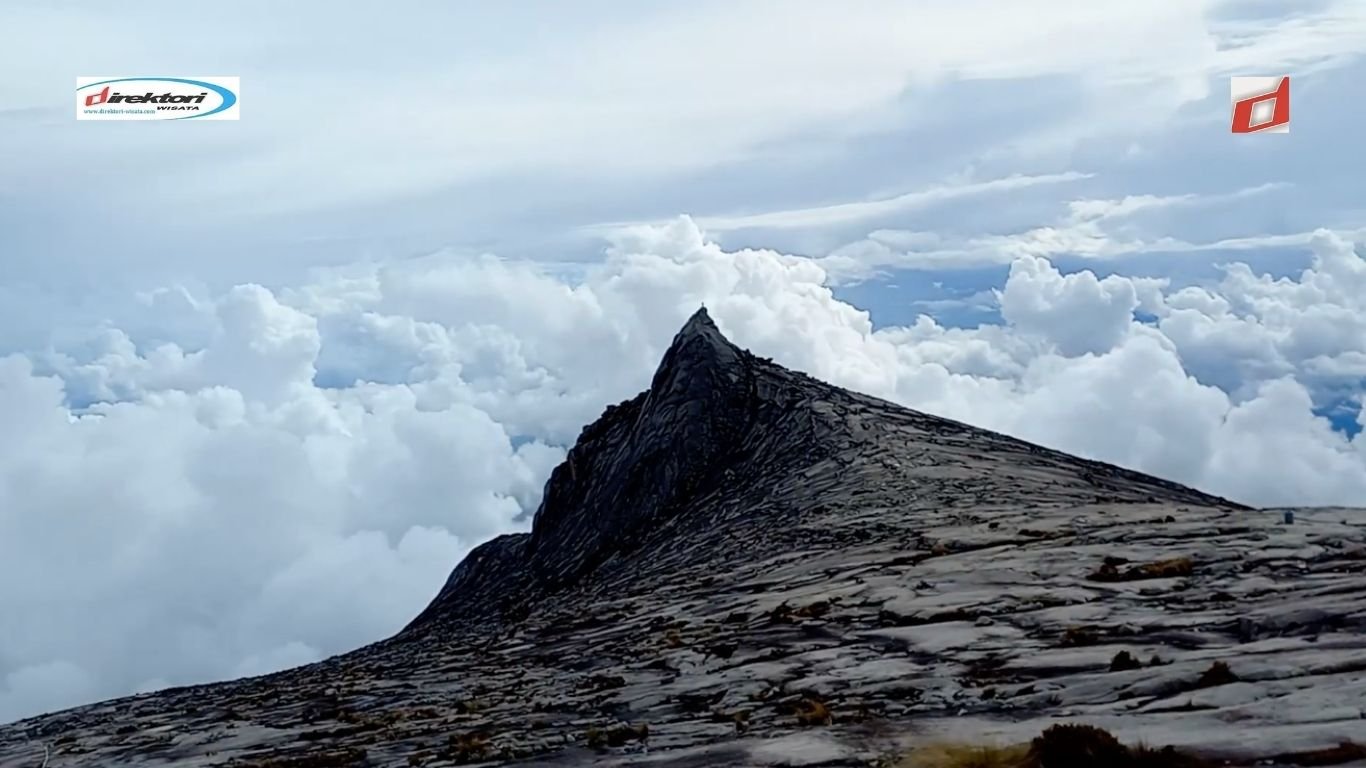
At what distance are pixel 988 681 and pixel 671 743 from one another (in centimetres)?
475

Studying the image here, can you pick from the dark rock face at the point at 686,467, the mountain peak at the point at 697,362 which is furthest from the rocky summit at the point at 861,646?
the mountain peak at the point at 697,362

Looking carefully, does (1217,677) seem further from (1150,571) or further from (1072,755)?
(1150,571)

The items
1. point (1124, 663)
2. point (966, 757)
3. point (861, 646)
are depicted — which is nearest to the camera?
point (966, 757)

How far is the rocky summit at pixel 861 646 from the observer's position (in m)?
14.5

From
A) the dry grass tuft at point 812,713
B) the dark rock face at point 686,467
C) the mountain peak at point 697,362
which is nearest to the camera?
the dry grass tuft at point 812,713

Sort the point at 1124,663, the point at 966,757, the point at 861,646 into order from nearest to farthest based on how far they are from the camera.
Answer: the point at 966,757 < the point at 1124,663 < the point at 861,646

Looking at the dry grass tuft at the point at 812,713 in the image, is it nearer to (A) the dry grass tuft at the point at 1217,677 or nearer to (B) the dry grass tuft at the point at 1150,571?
(A) the dry grass tuft at the point at 1217,677

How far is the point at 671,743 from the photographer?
16.3 metres

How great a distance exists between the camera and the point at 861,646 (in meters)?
20.5

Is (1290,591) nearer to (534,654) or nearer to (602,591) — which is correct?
(534,654)

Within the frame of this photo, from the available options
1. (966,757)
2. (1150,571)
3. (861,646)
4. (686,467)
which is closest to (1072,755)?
(966,757)

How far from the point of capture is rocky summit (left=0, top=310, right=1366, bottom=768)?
573 inches

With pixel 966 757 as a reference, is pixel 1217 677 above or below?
above

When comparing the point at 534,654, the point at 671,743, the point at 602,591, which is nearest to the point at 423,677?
the point at 534,654
